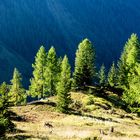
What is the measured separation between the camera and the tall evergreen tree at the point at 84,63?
94188 mm

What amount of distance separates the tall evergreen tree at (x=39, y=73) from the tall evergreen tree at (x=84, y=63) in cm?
793

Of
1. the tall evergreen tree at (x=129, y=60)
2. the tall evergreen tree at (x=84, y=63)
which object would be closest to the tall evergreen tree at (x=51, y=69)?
the tall evergreen tree at (x=84, y=63)

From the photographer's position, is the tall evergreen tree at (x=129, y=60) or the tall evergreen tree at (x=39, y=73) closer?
the tall evergreen tree at (x=129, y=60)

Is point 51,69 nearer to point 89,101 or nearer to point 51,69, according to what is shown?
point 51,69

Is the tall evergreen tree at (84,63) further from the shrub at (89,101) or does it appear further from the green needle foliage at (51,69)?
the shrub at (89,101)

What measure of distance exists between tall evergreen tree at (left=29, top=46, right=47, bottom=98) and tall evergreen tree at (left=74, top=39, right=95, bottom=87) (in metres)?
7.93

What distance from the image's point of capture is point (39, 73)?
94.7m

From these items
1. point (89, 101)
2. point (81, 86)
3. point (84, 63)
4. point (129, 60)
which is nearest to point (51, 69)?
point (84, 63)

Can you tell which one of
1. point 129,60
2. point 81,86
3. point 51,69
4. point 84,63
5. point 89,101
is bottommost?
point 89,101

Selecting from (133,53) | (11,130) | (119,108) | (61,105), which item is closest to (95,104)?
(119,108)

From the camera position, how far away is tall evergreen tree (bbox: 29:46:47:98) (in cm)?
9249

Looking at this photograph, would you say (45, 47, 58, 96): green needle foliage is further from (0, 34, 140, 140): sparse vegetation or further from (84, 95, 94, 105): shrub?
(84, 95, 94, 105): shrub

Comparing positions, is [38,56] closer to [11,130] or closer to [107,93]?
[107,93]

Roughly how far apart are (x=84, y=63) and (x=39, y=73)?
11.1 meters
